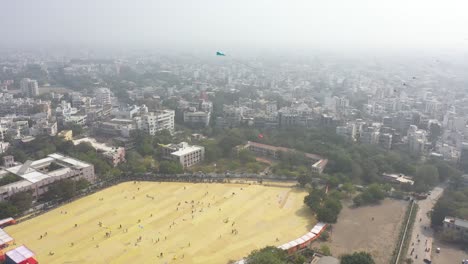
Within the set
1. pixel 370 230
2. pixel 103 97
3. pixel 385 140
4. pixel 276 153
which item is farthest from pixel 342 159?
pixel 103 97

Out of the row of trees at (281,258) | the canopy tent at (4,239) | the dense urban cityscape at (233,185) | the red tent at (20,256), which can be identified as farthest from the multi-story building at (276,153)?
the canopy tent at (4,239)

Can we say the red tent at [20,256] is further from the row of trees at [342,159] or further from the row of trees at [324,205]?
the row of trees at [342,159]

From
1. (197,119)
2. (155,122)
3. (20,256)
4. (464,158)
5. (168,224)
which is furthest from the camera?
(197,119)

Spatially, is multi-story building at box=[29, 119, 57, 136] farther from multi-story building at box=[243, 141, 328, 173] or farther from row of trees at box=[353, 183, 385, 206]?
row of trees at box=[353, 183, 385, 206]

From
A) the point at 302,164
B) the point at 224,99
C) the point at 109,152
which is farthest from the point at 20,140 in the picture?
the point at 224,99

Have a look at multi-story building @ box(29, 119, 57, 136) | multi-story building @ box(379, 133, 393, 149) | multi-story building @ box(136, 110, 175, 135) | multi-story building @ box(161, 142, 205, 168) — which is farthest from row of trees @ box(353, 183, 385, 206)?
multi-story building @ box(29, 119, 57, 136)

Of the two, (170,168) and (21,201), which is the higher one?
(170,168)

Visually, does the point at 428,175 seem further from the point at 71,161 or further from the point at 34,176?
the point at 34,176
